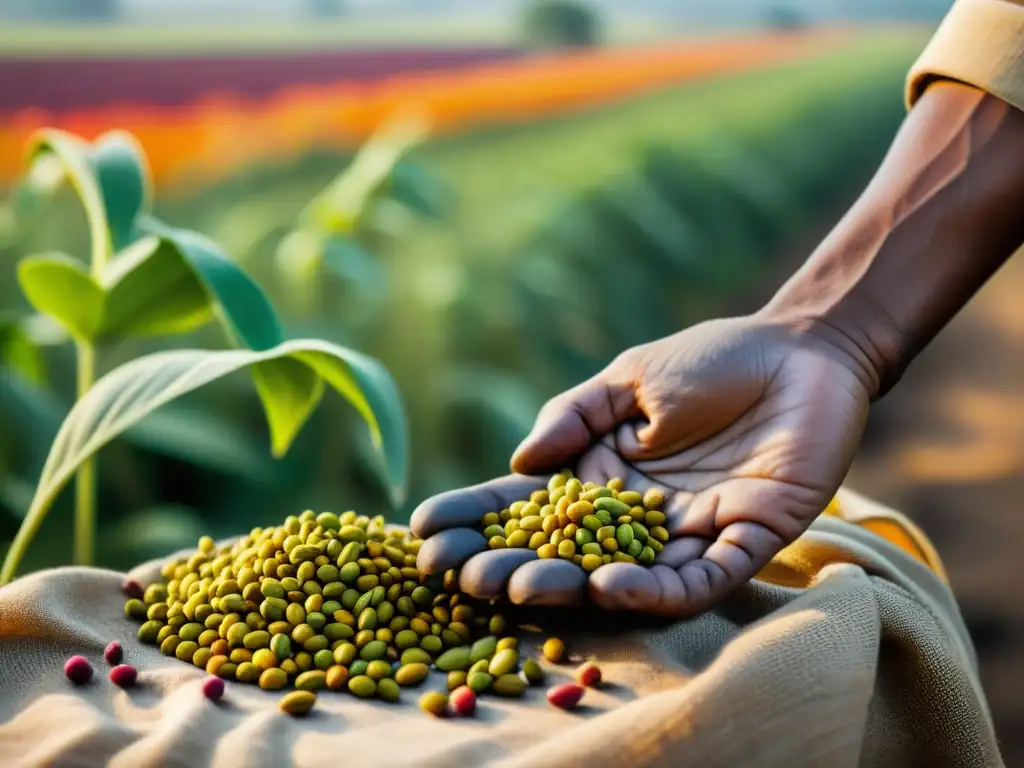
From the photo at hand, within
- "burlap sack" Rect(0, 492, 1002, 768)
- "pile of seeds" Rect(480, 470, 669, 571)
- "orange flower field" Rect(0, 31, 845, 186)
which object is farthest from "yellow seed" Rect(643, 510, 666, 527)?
"orange flower field" Rect(0, 31, 845, 186)

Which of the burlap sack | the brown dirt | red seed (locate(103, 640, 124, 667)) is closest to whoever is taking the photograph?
the burlap sack

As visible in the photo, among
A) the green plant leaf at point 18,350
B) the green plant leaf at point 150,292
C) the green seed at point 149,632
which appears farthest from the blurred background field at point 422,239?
the green seed at point 149,632

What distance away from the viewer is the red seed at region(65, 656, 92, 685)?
1.07 metres

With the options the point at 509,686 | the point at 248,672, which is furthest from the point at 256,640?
the point at 509,686

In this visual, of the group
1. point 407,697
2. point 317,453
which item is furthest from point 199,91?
point 407,697

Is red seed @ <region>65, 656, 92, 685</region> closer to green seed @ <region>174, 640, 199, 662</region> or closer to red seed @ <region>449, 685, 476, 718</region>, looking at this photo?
green seed @ <region>174, 640, 199, 662</region>

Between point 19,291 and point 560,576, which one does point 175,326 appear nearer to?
point 560,576

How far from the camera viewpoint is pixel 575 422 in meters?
1.31

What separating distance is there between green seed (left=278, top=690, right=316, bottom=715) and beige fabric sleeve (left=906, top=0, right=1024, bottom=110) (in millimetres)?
1000

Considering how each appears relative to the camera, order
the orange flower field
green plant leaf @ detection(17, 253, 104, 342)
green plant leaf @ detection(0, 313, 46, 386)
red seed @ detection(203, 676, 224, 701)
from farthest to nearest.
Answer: the orange flower field, green plant leaf @ detection(0, 313, 46, 386), green plant leaf @ detection(17, 253, 104, 342), red seed @ detection(203, 676, 224, 701)

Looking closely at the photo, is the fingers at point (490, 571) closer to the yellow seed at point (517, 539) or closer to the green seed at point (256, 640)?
the yellow seed at point (517, 539)

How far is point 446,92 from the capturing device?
4.37m

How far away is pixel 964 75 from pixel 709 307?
3177 millimetres

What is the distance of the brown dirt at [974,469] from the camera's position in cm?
263
